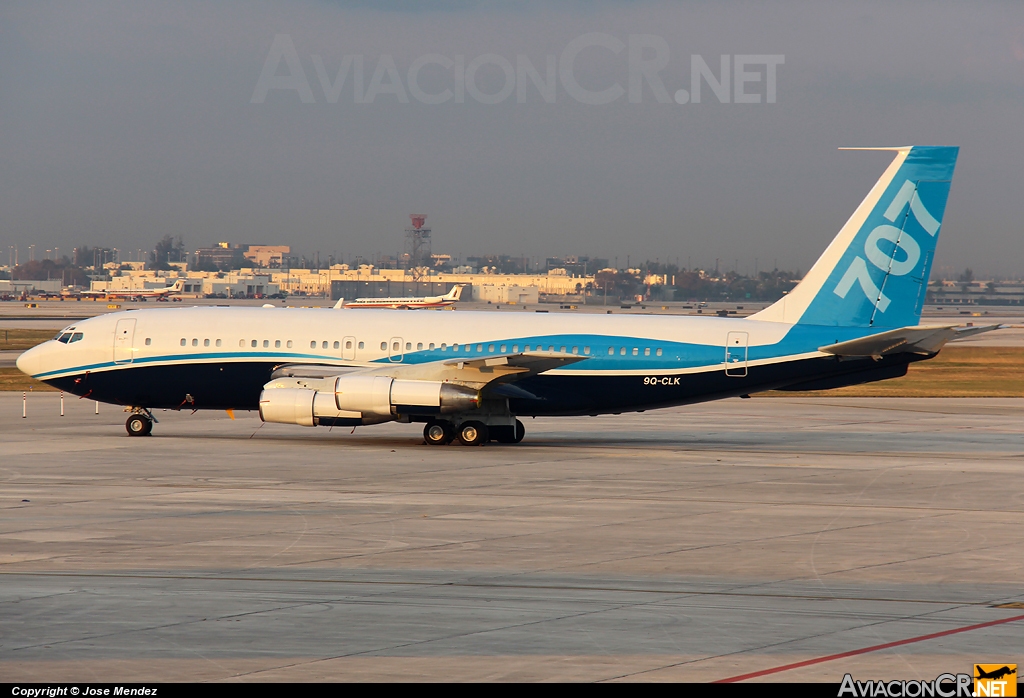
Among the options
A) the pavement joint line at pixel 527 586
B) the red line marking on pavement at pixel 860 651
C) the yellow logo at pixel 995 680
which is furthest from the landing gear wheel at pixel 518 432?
the yellow logo at pixel 995 680

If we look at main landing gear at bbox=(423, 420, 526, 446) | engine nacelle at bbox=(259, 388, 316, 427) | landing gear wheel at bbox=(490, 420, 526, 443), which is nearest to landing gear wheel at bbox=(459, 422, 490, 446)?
main landing gear at bbox=(423, 420, 526, 446)

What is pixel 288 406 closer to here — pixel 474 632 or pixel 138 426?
pixel 138 426

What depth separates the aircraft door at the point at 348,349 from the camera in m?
35.2

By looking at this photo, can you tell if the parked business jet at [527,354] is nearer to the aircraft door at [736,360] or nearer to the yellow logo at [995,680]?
the aircraft door at [736,360]

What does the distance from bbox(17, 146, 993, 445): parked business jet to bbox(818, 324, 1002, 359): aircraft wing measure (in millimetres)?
78

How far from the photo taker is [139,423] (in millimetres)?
36094

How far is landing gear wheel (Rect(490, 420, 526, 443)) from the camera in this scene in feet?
115

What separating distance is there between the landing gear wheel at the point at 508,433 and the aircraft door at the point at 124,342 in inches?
442

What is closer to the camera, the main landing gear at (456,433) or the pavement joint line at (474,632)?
the pavement joint line at (474,632)

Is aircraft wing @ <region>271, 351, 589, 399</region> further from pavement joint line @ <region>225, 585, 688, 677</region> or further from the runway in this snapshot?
pavement joint line @ <region>225, 585, 688, 677</region>

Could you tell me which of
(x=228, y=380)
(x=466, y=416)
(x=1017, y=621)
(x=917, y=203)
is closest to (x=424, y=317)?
(x=466, y=416)

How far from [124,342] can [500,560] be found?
21564 mm

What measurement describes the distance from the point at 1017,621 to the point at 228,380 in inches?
1009

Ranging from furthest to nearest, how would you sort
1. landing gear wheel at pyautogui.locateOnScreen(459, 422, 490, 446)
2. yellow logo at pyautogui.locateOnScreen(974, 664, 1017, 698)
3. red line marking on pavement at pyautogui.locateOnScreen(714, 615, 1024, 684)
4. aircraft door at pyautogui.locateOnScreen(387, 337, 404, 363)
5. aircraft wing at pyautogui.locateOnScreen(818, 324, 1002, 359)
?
aircraft door at pyautogui.locateOnScreen(387, 337, 404, 363) → landing gear wheel at pyautogui.locateOnScreen(459, 422, 490, 446) → aircraft wing at pyautogui.locateOnScreen(818, 324, 1002, 359) → red line marking on pavement at pyautogui.locateOnScreen(714, 615, 1024, 684) → yellow logo at pyautogui.locateOnScreen(974, 664, 1017, 698)
